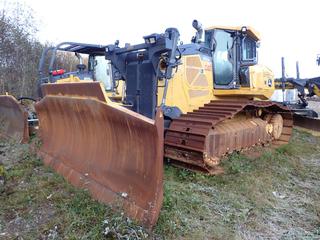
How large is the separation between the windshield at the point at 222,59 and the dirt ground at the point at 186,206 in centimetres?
172

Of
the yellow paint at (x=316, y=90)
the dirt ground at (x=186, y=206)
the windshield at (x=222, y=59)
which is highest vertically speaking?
the windshield at (x=222, y=59)

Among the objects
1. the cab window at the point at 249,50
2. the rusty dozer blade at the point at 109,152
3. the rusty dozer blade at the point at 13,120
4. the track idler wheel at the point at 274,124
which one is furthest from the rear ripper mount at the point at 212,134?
the rusty dozer blade at the point at 13,120

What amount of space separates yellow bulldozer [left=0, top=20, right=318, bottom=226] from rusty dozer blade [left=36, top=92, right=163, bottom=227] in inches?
0.4

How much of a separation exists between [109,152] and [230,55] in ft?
12.3

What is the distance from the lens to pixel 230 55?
682cm

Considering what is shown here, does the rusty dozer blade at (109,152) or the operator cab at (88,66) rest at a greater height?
the operator cab at (88,66)

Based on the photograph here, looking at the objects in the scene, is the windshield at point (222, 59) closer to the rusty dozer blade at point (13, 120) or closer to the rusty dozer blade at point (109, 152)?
the rusty dozer blade at point (109, 152)

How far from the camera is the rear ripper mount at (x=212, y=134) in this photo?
507 centimetres

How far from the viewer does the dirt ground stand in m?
3.18

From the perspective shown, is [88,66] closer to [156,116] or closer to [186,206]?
[186,206]

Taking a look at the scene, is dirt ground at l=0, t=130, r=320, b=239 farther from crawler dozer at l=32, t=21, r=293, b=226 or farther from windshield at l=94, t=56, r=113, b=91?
windshield at l=94, t=56, r=113, b=91

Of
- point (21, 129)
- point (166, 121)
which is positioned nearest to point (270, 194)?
point (166, 121)

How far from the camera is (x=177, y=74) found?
5.84 metres

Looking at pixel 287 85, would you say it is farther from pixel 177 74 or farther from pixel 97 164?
pixel 97 164
